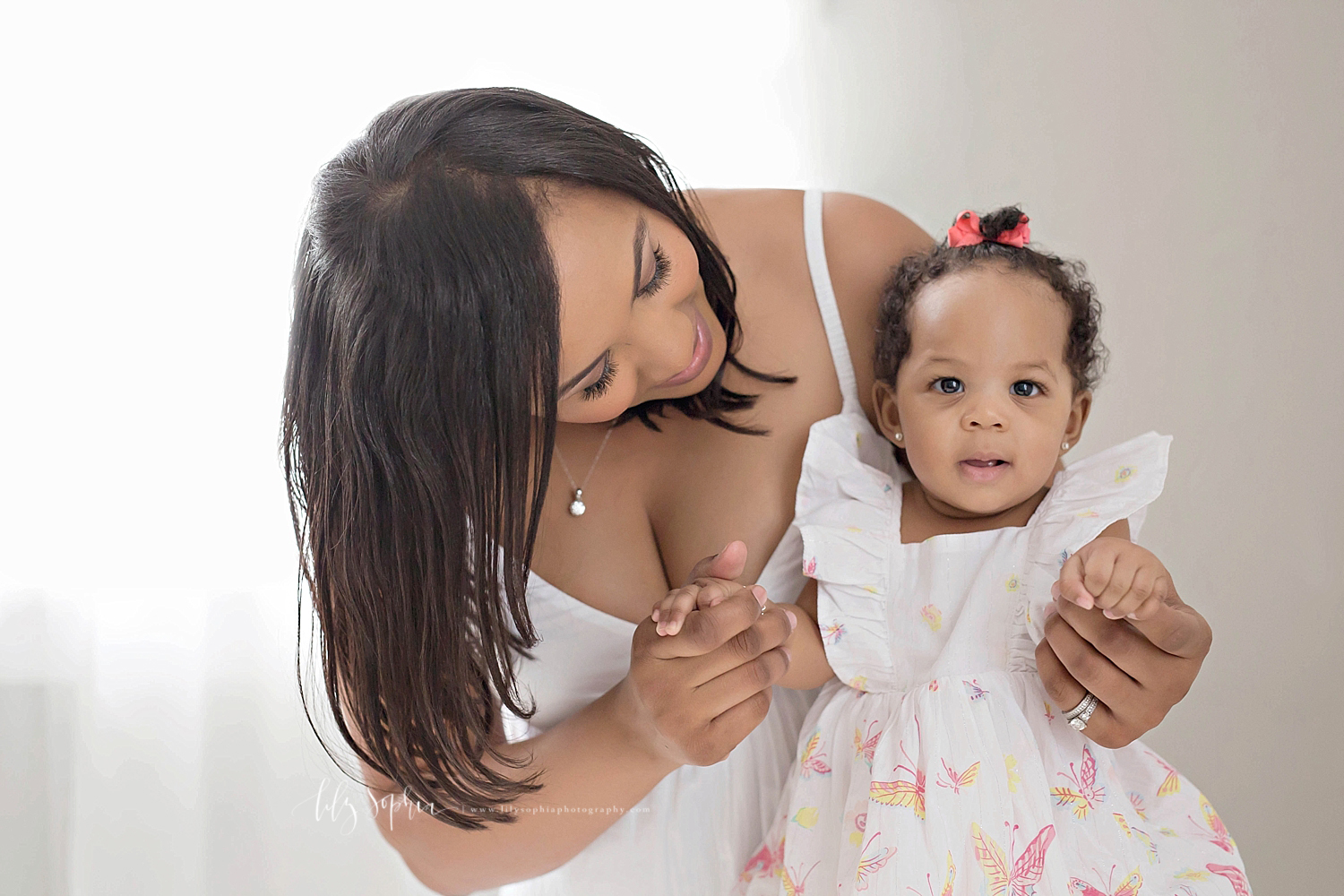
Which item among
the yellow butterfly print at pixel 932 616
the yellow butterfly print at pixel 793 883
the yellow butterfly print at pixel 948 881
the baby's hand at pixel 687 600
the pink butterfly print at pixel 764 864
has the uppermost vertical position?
the baby's hand at pixel 687 600

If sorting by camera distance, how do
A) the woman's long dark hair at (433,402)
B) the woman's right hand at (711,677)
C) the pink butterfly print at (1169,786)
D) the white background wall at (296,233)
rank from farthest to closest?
the white background wall at (296,233) → the pink butterfly print at (1169,786) → the woman's right hand at (711,677) → the woman's long dark hair at (433,402)

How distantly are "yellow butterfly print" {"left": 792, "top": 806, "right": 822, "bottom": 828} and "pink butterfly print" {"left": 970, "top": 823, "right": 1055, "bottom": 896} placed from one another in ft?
0.52

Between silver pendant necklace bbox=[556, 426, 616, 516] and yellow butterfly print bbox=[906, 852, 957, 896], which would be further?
silver pendant necklace bbox=[556, 426, 616, 516]

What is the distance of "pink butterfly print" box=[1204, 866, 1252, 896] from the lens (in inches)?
34.6

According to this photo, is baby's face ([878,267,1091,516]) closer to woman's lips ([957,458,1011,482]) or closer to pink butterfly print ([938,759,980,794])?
woman's lips ([957,458,1011,482])

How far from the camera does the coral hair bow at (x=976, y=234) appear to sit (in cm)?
107

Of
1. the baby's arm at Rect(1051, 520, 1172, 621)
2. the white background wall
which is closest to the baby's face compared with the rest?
the baby's arm at Rect(1051, 520, 1172, 621)

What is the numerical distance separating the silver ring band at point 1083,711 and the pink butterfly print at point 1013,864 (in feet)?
0.30

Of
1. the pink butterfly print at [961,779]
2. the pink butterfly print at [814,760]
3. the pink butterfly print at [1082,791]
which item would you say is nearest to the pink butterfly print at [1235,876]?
the pink butterfly print at [1082,791]

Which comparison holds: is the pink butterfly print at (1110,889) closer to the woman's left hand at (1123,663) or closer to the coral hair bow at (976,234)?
the woman's left hand at (1123,663)

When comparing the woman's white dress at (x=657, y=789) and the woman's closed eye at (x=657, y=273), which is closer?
the woman's closed eye at (x=657, y=273)

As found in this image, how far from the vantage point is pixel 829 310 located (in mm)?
1095

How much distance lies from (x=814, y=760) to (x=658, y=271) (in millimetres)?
509

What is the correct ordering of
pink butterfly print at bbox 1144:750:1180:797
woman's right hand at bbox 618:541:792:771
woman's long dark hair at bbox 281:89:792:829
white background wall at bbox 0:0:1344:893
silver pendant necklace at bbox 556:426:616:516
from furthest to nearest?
white background wall at bbox 0:0:1344:893 < silver pendant necklace at bbox 556:426:616:516 < pink butterfly print at bbox 1144:750:1180:797 < woman's right hand at bbox 618:541:792:771 < woman's long dark hair at bbox 281:89:792:829
